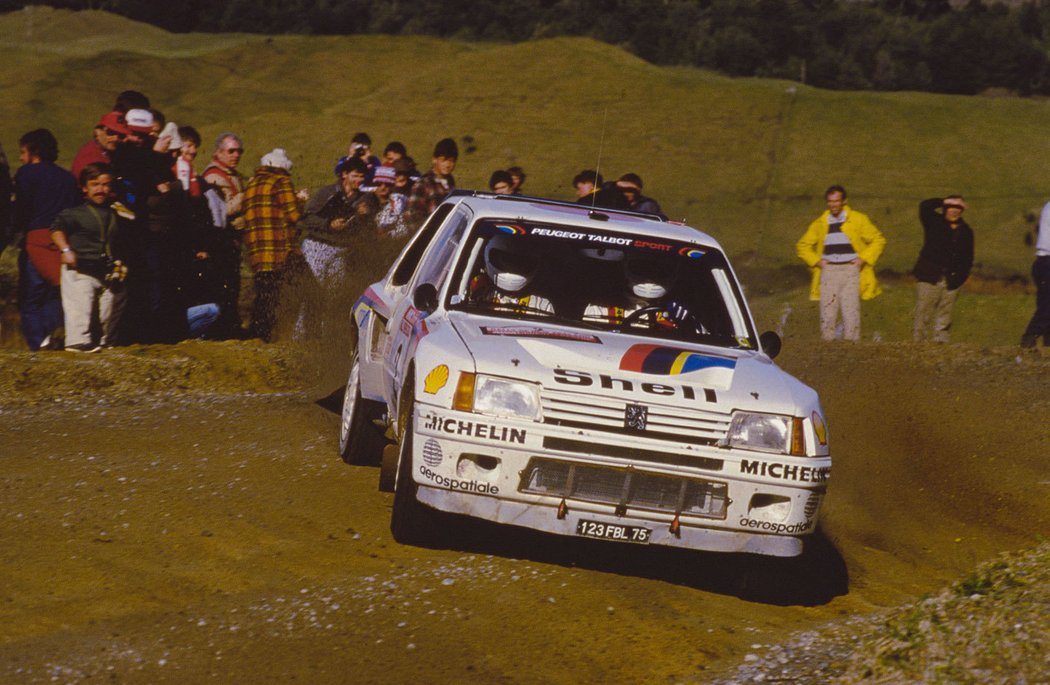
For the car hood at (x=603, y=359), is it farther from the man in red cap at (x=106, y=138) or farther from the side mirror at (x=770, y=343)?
the man in red cap at (x=106, y=138)

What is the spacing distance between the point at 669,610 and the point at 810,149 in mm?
54682

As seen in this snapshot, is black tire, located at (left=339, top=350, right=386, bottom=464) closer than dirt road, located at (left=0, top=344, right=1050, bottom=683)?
No

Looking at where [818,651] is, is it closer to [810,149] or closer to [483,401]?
[483,401]

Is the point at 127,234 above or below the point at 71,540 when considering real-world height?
above

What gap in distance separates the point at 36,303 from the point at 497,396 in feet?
24.9

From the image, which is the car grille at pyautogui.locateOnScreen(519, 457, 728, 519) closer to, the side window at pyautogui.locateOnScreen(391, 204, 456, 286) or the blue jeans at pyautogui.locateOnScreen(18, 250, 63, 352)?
the side window at pyautogui.locateOnScreen(391, 204, 456, 286)

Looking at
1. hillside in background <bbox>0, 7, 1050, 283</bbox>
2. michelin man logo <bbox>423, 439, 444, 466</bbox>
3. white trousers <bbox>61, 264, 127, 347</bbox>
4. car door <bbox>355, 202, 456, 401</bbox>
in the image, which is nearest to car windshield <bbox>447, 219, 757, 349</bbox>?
car door <bbox>355, 202, 456, 401</bbox>

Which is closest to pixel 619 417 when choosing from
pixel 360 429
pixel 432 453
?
pixel 432 453

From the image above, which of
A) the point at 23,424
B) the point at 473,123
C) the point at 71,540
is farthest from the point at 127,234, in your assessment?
the point at 473,123

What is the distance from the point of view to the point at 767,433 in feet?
21.4

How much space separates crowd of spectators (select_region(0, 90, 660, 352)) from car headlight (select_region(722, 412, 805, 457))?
22.0 ft

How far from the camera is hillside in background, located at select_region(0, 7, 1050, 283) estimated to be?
5131 centimetres

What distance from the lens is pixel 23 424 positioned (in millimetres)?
10320

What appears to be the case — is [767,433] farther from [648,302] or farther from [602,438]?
[648,302]
